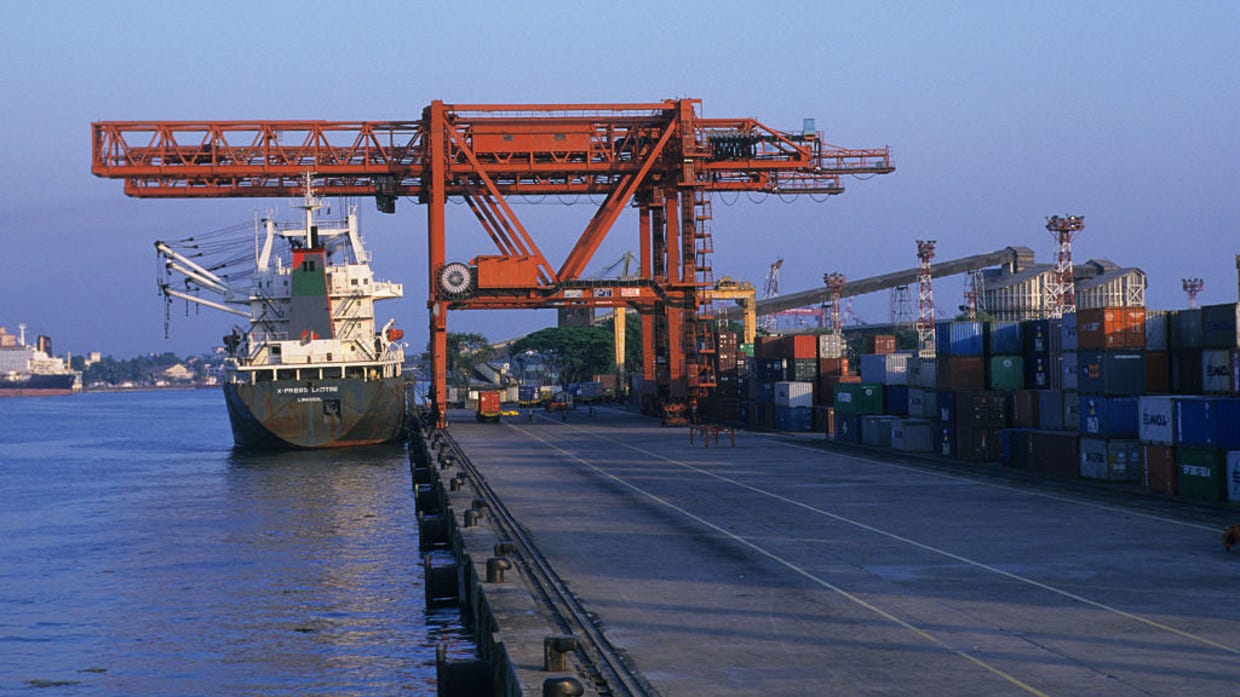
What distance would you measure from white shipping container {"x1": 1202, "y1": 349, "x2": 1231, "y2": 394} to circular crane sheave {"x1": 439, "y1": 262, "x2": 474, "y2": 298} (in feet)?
151

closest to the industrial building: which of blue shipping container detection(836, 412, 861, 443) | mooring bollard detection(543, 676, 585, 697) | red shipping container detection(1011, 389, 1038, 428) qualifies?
blue shipping container detection(836, 412, 861, 443)

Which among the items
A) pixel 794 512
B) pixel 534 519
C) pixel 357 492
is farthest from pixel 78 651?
pixel 357 492

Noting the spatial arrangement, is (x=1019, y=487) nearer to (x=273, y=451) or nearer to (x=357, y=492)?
(x=357, y=492)

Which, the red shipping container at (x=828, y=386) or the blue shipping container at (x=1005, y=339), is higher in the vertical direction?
the blue shipping container at (x=1005, y=339)

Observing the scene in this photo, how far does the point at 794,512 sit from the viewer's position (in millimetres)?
39438

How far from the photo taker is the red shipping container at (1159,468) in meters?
42.5

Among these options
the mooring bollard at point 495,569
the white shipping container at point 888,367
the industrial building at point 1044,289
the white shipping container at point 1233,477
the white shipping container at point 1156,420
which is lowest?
the mooring bollard at point 495,569

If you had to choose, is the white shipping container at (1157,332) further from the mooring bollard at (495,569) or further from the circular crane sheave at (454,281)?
the circular crane sheave at (454,281)

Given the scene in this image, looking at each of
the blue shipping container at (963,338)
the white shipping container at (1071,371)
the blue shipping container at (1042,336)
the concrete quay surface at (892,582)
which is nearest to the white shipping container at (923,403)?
the blue shipping container at (963,338)

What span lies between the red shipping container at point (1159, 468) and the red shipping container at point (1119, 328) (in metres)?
4.91

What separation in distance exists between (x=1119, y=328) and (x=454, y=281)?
141 feet

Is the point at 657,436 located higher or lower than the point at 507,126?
lower

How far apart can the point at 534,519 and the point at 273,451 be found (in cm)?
4913

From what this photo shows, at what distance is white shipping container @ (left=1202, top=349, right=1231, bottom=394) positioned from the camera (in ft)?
142
